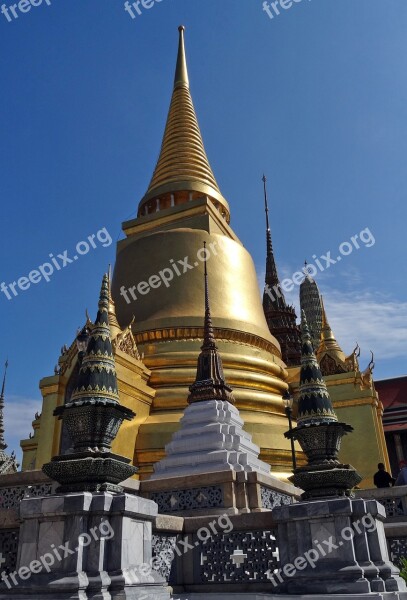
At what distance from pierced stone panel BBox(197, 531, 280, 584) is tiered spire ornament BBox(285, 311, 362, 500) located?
0.60m

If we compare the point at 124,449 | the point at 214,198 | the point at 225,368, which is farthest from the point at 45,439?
the point at 214,198

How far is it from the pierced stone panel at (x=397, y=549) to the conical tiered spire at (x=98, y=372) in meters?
3.60

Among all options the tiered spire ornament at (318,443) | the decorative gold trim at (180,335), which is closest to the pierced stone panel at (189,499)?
the tiered spire ornament at (318,443)

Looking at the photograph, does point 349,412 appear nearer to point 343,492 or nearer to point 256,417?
point 256,417

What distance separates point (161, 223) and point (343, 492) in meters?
14.7

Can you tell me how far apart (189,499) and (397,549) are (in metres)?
3.02

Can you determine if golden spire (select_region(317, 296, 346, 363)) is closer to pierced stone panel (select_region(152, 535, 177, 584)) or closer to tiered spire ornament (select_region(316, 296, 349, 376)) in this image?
tiered spire ornament (select_region(316, 296, 349, 376))

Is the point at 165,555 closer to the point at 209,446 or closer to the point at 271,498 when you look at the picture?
the point at 271,498

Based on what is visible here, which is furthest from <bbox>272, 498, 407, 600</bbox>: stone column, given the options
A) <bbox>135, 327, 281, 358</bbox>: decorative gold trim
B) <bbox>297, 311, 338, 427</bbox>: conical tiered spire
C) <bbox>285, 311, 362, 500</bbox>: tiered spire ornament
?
<bbox>135, 327, 281, 358</bbox>: decorative gold trim

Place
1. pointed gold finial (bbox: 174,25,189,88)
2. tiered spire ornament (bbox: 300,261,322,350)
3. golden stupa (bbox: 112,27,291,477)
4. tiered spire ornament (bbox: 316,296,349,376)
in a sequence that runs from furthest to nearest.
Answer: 1. tiered spire ornament (bbox: 300,261,322,350)
2. pointed gold finial (bbox: 174,25,189,88)
3. tiered spire ornament (bbox: 316,296,349,376)
4. golden stupa (bbox: 112,27,291,477)

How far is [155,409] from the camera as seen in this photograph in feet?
42.6

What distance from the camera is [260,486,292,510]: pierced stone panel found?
8226mm

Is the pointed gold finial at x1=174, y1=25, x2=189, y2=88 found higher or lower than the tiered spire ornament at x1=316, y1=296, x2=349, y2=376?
higher

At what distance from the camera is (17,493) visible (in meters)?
7.33
